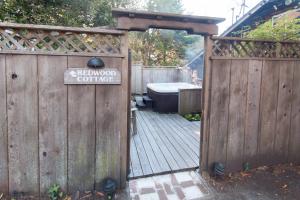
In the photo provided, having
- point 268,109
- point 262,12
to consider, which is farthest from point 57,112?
point 262,12

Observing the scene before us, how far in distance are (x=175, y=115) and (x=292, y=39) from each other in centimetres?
396

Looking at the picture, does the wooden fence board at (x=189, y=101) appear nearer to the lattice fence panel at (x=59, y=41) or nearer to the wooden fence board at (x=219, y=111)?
the wooden fence board at (x=219, y=111)

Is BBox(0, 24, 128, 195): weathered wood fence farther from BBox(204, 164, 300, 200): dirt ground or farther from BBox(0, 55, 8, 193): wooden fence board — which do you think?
BBox(204, 164, 300, 200): dirt ground

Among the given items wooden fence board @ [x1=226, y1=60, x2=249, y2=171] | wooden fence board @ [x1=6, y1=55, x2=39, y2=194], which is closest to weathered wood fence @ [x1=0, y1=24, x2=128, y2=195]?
wooden fence board @ [x1=6, y1=55, x2=39, y2=194]

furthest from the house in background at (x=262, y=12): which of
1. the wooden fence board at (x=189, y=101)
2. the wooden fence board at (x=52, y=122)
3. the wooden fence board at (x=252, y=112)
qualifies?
the wooden fence board at (x=52, y=122)

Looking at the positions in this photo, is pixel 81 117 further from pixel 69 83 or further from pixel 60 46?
pixel 60 46

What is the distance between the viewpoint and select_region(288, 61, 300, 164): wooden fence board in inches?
136

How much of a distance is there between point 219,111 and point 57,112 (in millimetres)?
2034

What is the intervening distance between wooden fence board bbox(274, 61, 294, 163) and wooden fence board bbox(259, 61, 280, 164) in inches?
2.9

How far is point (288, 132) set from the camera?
3.57 m

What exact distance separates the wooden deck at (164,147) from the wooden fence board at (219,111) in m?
0.38

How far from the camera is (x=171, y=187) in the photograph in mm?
2883

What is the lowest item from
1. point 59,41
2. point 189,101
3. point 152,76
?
point 189,101

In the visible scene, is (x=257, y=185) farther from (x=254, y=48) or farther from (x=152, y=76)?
(x=152, y=76)
